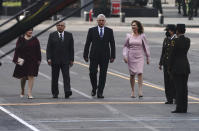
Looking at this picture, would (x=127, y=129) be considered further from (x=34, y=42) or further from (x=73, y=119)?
(x=34, y=42)

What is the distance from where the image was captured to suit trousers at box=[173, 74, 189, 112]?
47.7ft

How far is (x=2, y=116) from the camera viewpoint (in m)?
13.8

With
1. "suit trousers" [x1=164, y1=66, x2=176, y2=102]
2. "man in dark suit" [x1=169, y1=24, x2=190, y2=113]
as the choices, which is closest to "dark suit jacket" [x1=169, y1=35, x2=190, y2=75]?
"man in dark suit" [x1=169, y1=24, x2=190, y2=113]

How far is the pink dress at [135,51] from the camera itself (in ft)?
55.6

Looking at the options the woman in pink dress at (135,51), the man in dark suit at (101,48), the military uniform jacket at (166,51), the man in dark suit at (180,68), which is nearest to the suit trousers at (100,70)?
the man in dark suit at (101,48)

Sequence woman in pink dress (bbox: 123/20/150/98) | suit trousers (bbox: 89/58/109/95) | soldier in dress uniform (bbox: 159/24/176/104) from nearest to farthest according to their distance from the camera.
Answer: soldier in dress uniform (bbox: 159/24/176/104) → suit trousers (bbox: 89/58/109/95) → woman in pink dress (bbox: 123/20/150/98)

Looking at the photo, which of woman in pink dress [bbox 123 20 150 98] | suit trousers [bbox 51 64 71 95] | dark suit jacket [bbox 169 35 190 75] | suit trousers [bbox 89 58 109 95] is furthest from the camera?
woman in pink dress [bbox 123 20 150 98]

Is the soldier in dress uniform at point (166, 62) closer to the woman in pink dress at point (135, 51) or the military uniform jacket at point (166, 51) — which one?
the military uniform jacket at point (166, 51)

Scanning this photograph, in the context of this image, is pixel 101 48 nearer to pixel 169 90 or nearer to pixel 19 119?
pixel 169 90

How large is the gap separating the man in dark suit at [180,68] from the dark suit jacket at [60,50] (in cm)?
284

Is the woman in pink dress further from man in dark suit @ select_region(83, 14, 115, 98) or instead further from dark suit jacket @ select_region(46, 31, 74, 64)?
dark suit jacket @ select_region(46, 31, 74, 64)

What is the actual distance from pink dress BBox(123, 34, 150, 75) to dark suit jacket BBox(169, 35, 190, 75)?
2.31 m

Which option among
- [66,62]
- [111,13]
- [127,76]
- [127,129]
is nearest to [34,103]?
[66,62]

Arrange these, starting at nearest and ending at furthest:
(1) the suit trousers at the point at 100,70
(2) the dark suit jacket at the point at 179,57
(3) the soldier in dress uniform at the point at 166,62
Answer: (2) the dark suit jacket at the point at 179,57, (3) the soldier in dress uniform at the point at 166,62, (1) the suit trousers at the point at 100,70
